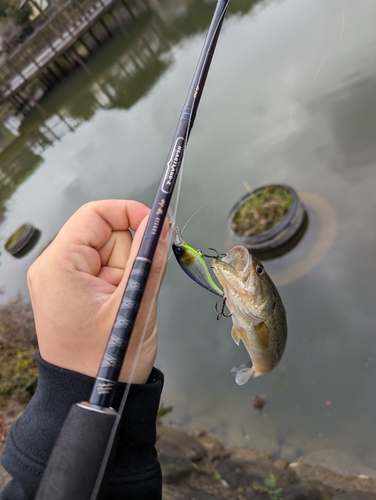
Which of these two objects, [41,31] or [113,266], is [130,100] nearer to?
[41,31]

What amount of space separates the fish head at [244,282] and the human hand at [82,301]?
0.39 m

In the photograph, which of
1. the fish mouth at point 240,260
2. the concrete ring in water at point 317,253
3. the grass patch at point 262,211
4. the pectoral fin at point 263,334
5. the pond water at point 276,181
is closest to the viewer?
the fish mouth at point 240,260

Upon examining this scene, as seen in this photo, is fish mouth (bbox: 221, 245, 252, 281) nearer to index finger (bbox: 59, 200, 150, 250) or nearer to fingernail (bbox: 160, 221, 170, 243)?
fingernail (bbox: 160, 221, 170, 243)

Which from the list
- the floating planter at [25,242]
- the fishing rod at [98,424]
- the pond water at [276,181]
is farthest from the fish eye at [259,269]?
the floating planter at [25,242]

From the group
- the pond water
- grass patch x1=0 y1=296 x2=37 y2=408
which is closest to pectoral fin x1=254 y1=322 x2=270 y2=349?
the pond water

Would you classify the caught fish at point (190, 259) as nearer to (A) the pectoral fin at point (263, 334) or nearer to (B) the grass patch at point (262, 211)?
(A) the pectoral fin at point (263, 334)

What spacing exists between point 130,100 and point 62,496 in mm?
12504

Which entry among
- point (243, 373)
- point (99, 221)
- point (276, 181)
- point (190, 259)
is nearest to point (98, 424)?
point (190, 259)

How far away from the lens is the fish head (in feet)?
5.92

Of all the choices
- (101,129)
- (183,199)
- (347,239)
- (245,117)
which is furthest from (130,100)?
(347,239)

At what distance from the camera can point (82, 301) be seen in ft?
4.77

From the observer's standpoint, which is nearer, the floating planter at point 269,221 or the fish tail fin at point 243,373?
the fish tail fin at point 243,373

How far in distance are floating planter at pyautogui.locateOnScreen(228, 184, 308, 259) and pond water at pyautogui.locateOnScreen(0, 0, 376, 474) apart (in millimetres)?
175

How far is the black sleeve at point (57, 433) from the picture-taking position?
135 cm
